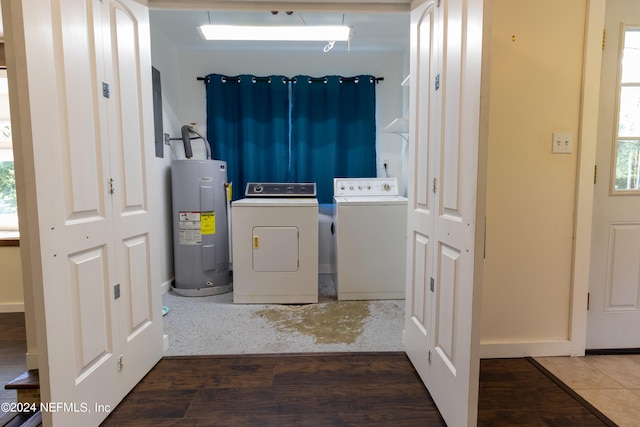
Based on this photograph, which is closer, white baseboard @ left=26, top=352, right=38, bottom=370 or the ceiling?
white baseboard @ left=26, top=352, right=38, bottom=370

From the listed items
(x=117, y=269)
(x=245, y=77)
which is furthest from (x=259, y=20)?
(x=117, y=269)

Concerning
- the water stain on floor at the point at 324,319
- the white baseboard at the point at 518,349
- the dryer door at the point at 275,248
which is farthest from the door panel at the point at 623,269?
the dryer door at the point at 275,248

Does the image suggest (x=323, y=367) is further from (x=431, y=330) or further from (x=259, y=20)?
(x=259, y=20)

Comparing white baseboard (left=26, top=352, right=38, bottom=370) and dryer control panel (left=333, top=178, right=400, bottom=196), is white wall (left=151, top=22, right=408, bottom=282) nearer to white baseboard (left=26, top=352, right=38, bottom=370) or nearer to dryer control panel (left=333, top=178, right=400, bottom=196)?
dryer control panel (left=333, top=178, right=400, bottom=196)

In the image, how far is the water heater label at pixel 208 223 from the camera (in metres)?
2.88


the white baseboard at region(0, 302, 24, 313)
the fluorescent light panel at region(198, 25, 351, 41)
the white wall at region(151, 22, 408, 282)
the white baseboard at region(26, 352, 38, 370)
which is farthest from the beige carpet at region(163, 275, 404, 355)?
the fluorescent light panel at region(198, 25, 351, 41)

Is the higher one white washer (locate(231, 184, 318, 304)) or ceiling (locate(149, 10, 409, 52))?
ceiling (locate(149, 10, 409, 52))

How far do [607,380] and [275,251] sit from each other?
2262 millimetres

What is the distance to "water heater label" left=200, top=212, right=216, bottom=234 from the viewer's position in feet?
9.44

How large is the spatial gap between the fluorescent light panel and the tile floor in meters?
2.84

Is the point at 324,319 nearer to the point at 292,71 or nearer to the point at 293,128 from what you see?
the point at 293,128

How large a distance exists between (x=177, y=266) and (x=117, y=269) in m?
1.51

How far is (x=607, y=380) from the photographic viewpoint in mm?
1653

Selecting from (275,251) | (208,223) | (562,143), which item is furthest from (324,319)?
(562,143)
